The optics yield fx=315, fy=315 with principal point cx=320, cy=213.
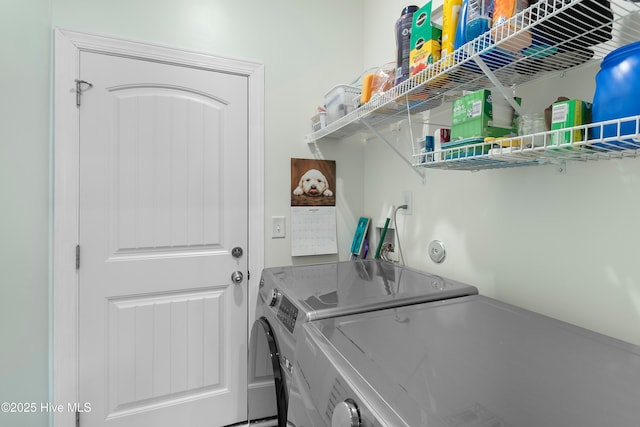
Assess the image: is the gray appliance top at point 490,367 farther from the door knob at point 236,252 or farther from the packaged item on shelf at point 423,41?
the door knob at point 236,252

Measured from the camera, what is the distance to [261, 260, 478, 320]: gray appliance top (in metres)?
1.12

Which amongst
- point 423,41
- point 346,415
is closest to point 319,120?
point 423,41

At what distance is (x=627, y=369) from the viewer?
716 mm

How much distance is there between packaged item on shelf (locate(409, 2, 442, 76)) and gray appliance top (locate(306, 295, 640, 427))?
0.87 metres

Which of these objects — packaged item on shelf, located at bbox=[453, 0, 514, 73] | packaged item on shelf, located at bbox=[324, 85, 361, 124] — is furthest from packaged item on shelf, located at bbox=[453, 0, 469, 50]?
packaged item on shelf, located at bbox=[324, 85, 361, 124]

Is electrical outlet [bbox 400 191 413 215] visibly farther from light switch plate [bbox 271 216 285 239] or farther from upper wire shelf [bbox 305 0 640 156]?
light switch plate [bbox 271 216 285 239]

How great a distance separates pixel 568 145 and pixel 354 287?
0.91m

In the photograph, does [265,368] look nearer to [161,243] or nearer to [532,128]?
[161,243]

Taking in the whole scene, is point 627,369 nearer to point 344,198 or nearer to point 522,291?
point 522,291

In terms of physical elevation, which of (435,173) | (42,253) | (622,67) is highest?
(622,67)

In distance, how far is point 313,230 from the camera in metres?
2.04

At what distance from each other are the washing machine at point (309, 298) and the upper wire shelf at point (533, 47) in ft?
1.86

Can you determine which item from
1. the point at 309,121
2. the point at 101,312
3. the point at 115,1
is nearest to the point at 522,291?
the point at 309,121

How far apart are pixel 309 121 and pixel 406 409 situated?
176 cm
